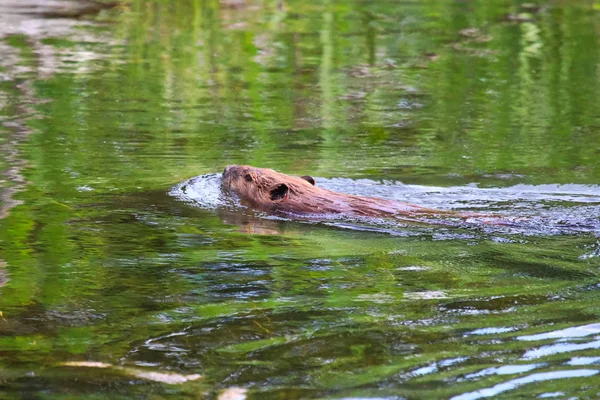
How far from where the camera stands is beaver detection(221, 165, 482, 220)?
6.35m

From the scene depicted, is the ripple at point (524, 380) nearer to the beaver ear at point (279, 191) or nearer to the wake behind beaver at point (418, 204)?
the wake behind beaver at point (418, 204)

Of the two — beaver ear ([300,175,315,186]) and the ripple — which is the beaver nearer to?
beaver ear ([300,175,315,186])

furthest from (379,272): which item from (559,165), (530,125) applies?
(530,125)

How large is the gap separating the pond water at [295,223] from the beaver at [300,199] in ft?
0.59

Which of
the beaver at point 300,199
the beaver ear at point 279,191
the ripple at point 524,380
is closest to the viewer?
the ripple at point 524,380

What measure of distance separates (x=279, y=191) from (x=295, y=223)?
476 mm

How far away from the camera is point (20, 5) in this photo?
18500 mm

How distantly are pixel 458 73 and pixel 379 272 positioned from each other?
335 inches

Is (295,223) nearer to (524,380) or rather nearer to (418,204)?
(418,204)

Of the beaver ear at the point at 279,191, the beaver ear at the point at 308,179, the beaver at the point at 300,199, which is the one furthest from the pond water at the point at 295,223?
the beaver ear at the point at 308,179

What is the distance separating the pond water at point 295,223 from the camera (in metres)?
3.66

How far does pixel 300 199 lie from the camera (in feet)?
22.0

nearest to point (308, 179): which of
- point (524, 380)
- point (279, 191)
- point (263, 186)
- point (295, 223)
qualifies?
point (279, 191)

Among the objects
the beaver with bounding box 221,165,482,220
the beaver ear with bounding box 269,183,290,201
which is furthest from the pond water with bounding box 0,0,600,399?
the beaver ear with bounding box 269,183,290,201
